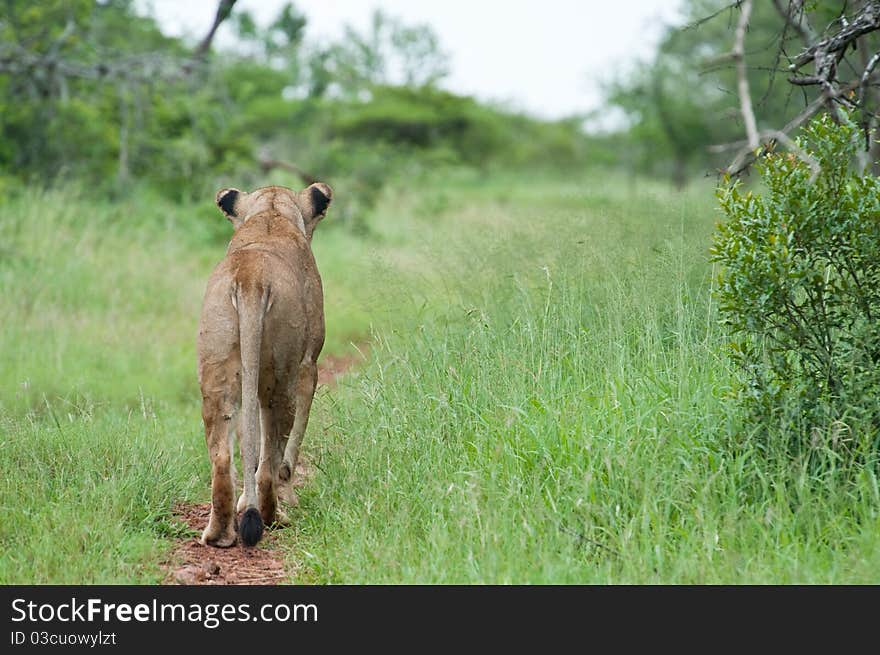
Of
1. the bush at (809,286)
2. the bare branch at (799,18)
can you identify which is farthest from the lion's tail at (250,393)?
the bare branch at (799,18)

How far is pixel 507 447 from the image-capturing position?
4953 millimetres

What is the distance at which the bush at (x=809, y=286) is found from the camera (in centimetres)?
472

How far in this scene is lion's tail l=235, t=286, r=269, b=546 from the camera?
16.1 feet

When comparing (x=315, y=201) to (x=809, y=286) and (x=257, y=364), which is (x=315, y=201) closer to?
(x=257, y=364)

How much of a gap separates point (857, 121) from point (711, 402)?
147cm

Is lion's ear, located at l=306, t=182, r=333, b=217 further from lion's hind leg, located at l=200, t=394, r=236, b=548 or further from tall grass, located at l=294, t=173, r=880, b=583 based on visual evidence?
lion's hind leg, located at l=200, t=394, r=236, b=548

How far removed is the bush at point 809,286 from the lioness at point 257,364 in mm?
1941

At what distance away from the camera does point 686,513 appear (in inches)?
174

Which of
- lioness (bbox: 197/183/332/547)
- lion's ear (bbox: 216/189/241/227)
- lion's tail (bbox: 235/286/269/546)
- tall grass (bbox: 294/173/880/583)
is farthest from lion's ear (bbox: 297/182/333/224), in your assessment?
lion's tail (bbox: 235/286/269/546)

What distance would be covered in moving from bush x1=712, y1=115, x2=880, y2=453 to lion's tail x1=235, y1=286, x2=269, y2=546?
199 centimetres

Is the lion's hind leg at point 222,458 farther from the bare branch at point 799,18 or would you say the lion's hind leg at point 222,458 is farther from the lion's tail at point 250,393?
the bare branch at point 799,18

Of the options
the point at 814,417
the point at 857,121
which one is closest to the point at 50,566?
the point at 814,417
